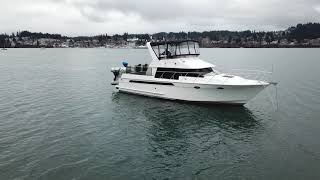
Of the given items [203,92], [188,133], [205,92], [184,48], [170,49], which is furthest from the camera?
[184,48]

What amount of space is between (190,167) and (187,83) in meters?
12.3

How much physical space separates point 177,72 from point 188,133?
8.68 metres

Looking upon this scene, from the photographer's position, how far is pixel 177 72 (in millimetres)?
28281

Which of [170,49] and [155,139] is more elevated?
[170,49]

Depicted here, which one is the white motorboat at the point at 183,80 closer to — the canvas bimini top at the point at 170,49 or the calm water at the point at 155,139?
the canvas bimini top at the point at 170,49

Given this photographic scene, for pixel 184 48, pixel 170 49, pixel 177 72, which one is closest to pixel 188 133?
pixel 177 72

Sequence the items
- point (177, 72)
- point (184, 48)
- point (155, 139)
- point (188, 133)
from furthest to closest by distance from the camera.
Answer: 1. point (184, 48)
2. point (177, 72)
3. point (188, 133)
4. point (155, 139)

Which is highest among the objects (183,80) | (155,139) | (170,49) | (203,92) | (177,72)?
(170,49)

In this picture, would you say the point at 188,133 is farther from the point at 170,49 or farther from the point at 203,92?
the point at 170,49

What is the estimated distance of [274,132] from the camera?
20531 millimetres

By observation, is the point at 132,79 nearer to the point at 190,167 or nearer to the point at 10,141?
the point at 10,141

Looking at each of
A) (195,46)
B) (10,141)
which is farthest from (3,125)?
(195,46)

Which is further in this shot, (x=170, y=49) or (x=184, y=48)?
(x=184, y=48)

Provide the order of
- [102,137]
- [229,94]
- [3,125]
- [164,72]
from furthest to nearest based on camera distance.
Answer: [164,72]
[229,94]
[3,125]
[102,137]
